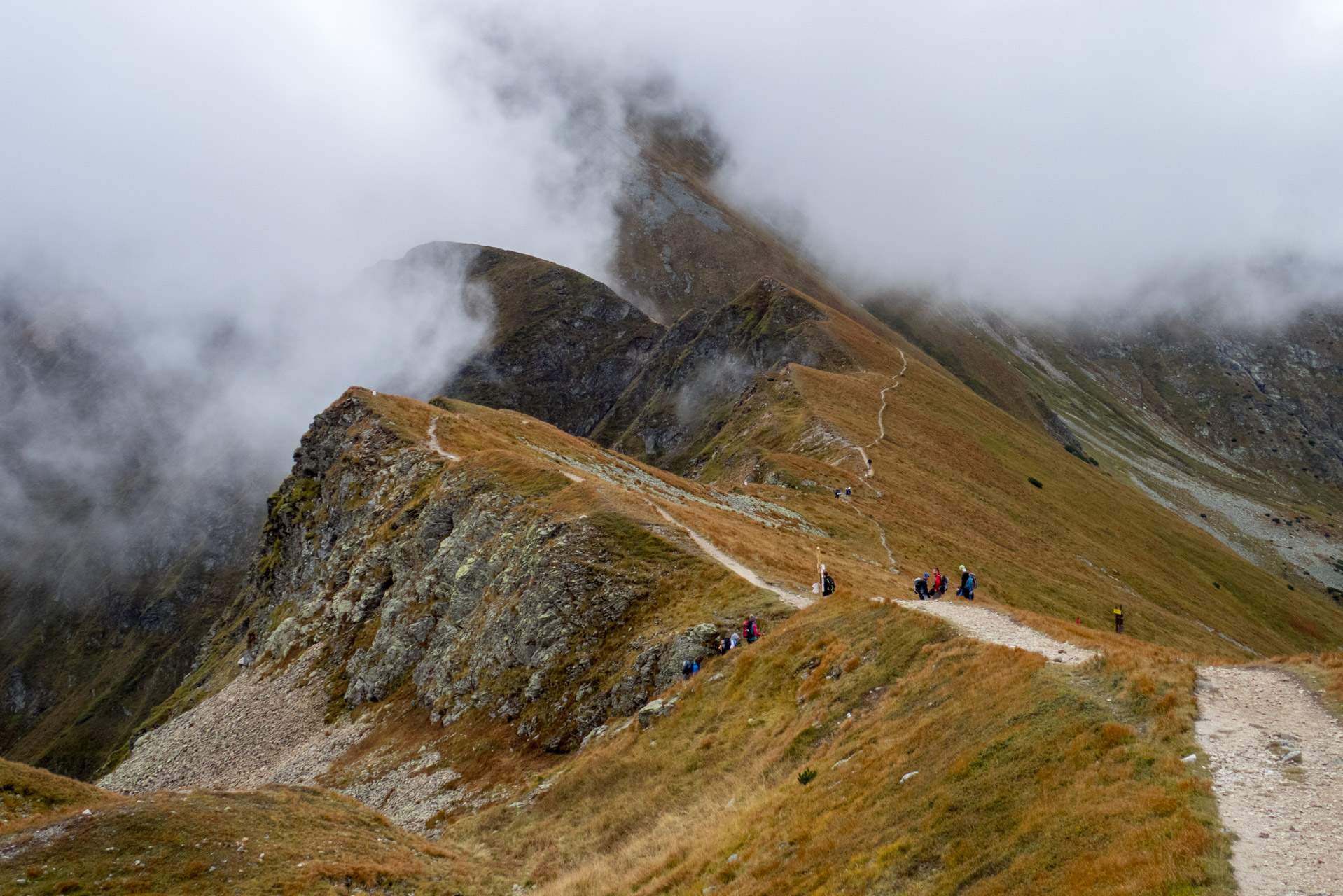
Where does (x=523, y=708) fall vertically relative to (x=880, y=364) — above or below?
below

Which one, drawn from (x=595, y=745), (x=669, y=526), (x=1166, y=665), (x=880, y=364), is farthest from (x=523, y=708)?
(x=880, y=364)

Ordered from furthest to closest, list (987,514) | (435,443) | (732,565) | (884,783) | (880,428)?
1. (880,428)
2. (987,514)
3. (435,443)
4. (732,565)
5. (884,783)

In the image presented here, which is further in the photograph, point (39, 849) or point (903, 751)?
point (39, 849)

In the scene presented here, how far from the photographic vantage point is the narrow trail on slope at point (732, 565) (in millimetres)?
35781

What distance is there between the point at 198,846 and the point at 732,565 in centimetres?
2614

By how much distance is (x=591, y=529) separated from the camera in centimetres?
4250

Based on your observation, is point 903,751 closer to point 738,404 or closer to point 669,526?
point 669,526

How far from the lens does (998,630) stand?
25.3 m

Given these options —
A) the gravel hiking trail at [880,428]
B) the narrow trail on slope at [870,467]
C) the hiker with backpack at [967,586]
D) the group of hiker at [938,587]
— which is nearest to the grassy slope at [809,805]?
the group of hiker at [938,587]

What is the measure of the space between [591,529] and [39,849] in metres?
26.2

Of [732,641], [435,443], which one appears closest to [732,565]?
[732,641]

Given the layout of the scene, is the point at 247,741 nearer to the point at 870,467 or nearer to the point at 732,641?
the point at 732,641

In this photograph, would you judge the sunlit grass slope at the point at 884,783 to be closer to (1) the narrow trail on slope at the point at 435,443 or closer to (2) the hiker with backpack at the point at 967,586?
(2) the hiker with backpack at the point at 967,586

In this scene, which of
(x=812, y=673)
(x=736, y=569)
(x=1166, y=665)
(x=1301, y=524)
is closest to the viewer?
(x=1166, y=665)
